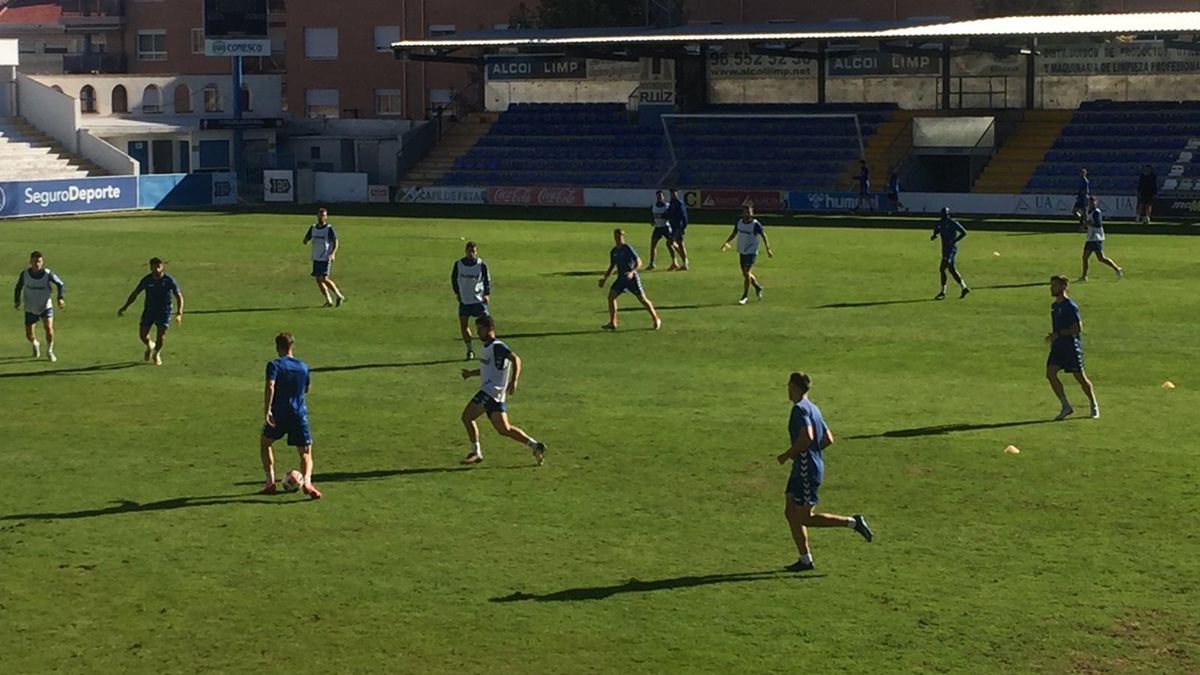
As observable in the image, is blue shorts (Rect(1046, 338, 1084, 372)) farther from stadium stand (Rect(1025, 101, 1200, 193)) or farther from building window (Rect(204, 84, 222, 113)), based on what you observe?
building window (Rect(204, 84, 222, 113))

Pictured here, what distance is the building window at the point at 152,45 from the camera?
94.8 metres

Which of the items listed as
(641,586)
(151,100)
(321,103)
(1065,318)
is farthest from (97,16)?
(641,586)

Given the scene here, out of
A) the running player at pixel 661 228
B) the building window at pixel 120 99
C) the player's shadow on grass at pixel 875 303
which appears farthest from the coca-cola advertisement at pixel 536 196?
the player's shadow on grass at pixel 875 303

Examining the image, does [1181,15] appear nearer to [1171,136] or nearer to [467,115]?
[1171,136]

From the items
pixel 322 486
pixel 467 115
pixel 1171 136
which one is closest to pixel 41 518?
pixel 322 486

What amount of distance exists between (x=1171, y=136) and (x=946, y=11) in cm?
1621

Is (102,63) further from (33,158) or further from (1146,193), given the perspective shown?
(1146,193)

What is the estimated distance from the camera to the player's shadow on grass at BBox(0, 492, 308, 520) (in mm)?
16984

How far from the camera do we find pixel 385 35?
84625 mm

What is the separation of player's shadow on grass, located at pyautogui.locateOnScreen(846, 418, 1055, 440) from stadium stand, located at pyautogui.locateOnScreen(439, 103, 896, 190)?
39.9m

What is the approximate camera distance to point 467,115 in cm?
7581

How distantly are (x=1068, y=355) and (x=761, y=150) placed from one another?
4344 centimetres

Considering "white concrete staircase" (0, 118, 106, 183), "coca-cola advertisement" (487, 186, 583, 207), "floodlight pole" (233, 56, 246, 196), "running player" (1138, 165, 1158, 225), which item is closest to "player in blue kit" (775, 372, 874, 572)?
"running player" (1138, 165, 1158, 225)

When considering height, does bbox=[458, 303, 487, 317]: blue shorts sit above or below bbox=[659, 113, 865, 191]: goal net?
below
